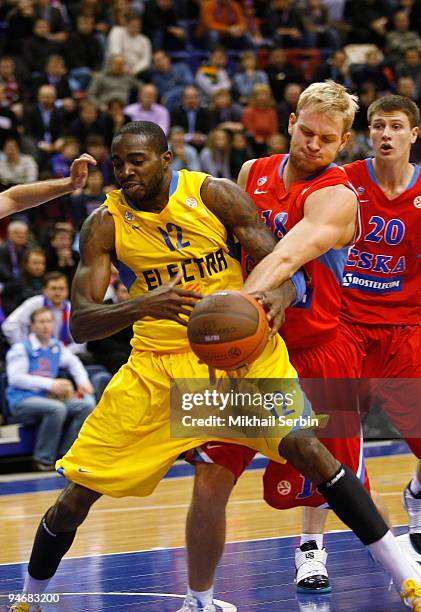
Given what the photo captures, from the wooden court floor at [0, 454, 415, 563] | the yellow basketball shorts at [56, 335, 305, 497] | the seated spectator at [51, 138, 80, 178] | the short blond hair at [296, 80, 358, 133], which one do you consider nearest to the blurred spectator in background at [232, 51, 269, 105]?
the seated spectator at [51, 138, 80, 178]

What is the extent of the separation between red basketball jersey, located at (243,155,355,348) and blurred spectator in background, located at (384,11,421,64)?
13.3m

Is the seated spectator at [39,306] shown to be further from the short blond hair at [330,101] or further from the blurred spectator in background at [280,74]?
the blurred spectator in background at [280,74]

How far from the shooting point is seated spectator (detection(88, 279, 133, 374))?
37.0ft

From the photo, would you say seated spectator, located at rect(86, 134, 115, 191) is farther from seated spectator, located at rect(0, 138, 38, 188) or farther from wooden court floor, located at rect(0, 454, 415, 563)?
wooden court floor, located at rect(0, 454, 415, 563)

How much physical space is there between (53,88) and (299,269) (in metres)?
10.4

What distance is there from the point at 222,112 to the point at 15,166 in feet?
11.8

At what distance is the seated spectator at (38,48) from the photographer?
15.6 meters

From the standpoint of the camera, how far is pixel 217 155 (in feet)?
46.7

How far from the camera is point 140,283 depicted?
4.92 m

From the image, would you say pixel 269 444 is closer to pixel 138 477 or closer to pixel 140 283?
pixel 138 477

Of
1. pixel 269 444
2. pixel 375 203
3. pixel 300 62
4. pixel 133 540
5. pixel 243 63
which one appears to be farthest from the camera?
pixel 300 62

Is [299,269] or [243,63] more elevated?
[299,269]

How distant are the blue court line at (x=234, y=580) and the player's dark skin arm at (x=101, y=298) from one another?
143 centimetres

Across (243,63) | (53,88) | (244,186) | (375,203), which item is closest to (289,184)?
(244,186)
